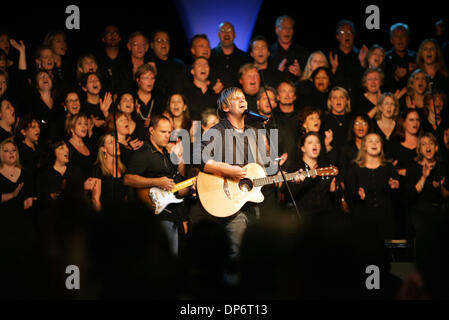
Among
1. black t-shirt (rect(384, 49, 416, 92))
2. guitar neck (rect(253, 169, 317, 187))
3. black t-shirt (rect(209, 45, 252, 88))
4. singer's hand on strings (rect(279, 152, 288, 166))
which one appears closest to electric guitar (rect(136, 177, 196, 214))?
guitar neck (rect(253, 169, 317, 187))

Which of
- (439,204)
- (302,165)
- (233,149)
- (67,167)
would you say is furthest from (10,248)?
(439,204)

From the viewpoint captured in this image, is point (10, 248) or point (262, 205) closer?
point (10, 248)

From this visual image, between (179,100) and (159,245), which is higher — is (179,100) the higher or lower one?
the higher one

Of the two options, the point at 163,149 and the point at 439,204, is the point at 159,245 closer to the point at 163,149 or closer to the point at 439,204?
the point at 163,149

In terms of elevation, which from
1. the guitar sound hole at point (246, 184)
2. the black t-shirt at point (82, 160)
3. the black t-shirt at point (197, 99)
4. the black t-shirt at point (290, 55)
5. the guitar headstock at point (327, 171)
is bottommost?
the guitar sound hole at point (246, 184)

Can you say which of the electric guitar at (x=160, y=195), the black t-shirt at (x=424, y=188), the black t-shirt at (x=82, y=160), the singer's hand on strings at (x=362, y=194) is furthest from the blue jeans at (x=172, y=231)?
the black t-shirt at (x=424, y=188)

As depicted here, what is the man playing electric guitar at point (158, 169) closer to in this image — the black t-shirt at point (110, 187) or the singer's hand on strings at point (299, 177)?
the black t-shirt at point (110, 187)

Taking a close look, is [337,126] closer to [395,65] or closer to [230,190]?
[395,65]

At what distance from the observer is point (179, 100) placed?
20.8ft

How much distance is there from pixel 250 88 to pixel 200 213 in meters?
1.86

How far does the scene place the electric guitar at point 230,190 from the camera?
526 cm

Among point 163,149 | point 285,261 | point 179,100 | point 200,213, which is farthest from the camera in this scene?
point 179,100

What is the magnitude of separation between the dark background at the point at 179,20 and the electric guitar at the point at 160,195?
2.31 meters

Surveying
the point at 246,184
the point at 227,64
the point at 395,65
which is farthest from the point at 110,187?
the point at 395,65
